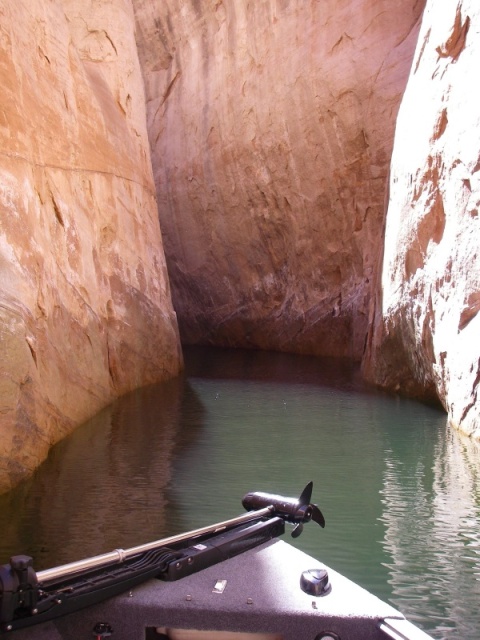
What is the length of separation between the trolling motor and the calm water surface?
0.52 meters

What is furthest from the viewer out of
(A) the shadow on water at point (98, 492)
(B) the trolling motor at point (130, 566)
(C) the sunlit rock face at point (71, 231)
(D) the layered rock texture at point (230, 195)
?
(D) the layered rock texture at point (230, 195)

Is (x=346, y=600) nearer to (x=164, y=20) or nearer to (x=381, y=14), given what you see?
(x=381, y=14)

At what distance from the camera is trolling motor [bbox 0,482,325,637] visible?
2.65m

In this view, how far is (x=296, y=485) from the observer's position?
242 inches

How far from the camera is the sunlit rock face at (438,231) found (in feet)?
28.4

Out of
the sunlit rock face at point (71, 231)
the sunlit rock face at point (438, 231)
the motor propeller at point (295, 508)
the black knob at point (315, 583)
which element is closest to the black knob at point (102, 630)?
the black knob at point (315, 583)

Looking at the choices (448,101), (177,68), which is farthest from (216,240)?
(448,101)

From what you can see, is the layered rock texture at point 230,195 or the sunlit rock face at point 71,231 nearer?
the sunlit rock face at point 71,231

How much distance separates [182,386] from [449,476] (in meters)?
7.02

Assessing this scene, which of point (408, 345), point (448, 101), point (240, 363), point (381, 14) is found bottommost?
point (240, 363)

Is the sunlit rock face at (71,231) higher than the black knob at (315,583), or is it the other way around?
the sunlit rock face at (71,231)

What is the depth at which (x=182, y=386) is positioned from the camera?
1294cm

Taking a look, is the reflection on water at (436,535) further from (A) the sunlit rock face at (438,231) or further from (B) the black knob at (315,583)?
(A) the sunlit rock face at (438,231)

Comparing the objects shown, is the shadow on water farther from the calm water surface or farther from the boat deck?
the boat deck
